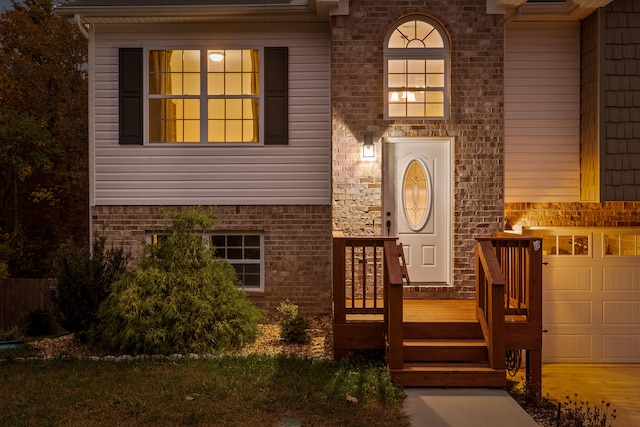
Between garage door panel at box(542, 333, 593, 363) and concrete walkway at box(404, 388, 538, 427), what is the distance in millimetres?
3264

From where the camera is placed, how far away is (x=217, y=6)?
Result: 938 centimetres

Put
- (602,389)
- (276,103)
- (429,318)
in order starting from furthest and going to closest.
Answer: (276,103) < (602,389) < (429,318)

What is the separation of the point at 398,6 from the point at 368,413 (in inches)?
239

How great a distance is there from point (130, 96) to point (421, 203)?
16.9 feet

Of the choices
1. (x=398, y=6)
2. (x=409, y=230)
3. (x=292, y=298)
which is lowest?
(x=292, y=298)

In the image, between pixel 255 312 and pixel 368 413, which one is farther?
pixel 255 312

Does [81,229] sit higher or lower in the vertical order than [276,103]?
lower

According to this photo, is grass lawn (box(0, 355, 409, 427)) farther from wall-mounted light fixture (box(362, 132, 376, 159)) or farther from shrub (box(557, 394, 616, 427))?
wall-mounted light fixture (box(362, 132, 376, 159))

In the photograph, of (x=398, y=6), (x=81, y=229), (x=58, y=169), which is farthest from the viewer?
(x=81, y=229)

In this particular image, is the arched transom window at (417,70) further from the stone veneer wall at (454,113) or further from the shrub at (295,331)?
the shrub at (295,331)

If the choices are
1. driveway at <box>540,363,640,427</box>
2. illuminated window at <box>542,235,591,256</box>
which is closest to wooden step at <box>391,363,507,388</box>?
driveway at <box>540,363,640,427</box>

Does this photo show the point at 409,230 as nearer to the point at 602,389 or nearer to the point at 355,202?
the point at 355,202

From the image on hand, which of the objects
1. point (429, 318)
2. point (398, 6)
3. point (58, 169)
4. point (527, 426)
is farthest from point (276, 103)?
point (58, 169)

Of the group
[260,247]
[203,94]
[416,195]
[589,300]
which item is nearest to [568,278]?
[589,300]
